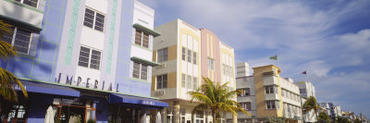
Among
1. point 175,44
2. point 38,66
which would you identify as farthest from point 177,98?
point 38,66

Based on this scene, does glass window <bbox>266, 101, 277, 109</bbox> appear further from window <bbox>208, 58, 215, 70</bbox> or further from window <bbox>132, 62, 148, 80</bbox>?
window <bbox>132, 62, 148, 80</bbox>

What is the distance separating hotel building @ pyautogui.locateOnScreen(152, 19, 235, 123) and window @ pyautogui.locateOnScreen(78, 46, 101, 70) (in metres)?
9.37

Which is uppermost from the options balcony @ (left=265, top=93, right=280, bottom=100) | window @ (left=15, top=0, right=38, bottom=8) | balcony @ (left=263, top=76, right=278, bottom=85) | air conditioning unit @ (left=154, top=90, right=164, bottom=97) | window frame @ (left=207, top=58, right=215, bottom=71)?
window @ (left=15, top=0, right=38, bottom=8)

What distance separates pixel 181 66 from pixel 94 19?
1090 centimetres

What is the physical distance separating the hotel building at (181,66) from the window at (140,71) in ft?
16.0

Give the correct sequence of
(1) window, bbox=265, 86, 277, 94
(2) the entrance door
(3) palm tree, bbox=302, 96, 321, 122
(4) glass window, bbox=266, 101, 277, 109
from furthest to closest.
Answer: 1. (3) palm tree, bbox=302, 96, 321, 122
2. (1) window, bbox=265, 86, 277, 94
3. (4) glass window, bbox=266, 101, 277, 109
4. (2) the entrance door

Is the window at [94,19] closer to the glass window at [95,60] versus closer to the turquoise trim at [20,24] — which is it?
the glass window at [95,60]

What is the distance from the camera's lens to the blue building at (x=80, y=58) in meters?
14.5

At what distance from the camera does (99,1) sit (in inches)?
769

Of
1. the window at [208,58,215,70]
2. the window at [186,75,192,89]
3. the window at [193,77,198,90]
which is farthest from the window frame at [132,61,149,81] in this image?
the window at [208,58,215,70]

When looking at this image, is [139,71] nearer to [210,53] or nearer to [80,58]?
[80,58]

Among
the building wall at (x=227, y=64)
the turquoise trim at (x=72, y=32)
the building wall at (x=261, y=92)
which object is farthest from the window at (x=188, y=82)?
the building wall at (x=261, y=92)

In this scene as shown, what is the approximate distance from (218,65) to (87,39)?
1924 centimetres

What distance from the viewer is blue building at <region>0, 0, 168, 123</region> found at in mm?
14523
